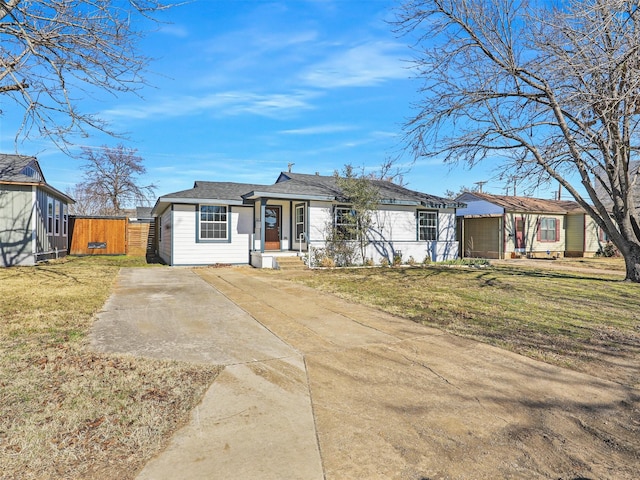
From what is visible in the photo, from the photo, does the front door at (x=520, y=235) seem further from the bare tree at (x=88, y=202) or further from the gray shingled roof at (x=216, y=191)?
the bare tree at (x=88, y=202)

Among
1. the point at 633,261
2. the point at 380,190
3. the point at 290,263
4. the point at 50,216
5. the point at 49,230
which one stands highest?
the point at 380,190

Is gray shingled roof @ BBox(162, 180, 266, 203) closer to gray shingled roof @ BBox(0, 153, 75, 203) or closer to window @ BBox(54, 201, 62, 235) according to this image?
gray shingled roof @ BBox(0, 153, 75, 203)

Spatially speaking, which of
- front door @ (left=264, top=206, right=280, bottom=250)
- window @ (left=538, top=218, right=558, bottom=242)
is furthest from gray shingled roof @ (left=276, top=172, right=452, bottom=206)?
window @ (left=538, top=218, right=558, bottom=242)

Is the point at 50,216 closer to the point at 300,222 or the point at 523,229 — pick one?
the point at 300,222

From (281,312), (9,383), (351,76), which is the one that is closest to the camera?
(9,383)

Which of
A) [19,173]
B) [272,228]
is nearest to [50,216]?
[19,173]

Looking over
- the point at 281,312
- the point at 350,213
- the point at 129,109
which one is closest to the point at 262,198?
the point at 350,213

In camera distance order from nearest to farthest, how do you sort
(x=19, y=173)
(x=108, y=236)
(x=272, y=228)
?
(x=19, y=173)
(x=272, y=228)
(x=108, y=236)

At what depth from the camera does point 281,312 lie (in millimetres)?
6375

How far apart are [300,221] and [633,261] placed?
36.8ft

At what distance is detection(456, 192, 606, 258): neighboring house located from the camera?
823 inches

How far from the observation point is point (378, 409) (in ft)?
9.45

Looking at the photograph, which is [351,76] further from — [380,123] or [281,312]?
[281,312]

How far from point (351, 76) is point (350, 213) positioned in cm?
540
